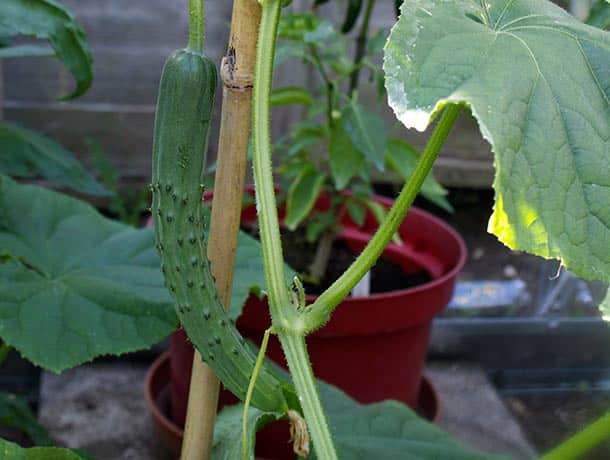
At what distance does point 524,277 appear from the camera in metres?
2.79

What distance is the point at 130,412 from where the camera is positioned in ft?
6.46

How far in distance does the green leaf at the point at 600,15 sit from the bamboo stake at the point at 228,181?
1.92 feet

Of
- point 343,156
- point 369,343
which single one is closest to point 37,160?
point 343,156

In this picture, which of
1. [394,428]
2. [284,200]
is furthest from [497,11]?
[284,200]

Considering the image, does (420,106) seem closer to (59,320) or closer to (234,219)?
(234,219)

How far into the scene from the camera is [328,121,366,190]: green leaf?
5.53ft

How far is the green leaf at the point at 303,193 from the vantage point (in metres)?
1.81

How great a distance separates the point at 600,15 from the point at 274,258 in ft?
2.40

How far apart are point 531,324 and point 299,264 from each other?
72 cm

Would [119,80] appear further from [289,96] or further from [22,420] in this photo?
[22,420]

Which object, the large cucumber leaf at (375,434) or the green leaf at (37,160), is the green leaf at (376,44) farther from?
the large cucumber leaf at (375,434)

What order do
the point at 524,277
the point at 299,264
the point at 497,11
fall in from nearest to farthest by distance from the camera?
the point at 497,11
the point at 299,264
the point at 524,277

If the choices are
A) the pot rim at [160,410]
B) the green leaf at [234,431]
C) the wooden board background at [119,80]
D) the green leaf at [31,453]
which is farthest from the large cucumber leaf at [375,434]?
the wooden board background at [119,80]

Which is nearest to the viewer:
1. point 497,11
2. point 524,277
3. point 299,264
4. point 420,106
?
point 420,106
